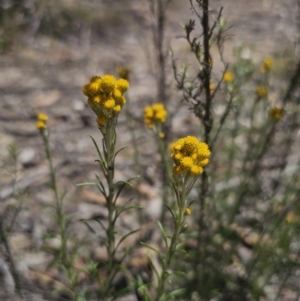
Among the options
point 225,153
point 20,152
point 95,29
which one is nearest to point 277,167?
point 225,153

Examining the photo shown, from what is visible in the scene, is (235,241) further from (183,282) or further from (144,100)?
(144,100)

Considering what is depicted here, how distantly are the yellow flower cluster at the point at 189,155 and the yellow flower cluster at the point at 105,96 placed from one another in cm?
25

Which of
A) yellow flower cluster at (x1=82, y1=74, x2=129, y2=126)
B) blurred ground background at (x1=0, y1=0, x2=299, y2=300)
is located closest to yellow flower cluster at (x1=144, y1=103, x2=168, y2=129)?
blurred ground background at (x1=0, y1=0, x2=299, y2=300)

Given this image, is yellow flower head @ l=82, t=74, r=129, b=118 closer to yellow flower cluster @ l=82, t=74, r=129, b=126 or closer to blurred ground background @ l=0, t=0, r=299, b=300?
yellow flower cluster @ l=82, t=74, r=129, b=126

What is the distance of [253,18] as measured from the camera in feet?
21.8

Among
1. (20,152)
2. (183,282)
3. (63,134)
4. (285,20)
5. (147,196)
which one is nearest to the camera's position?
(183,282)

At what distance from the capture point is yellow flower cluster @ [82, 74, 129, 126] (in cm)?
157

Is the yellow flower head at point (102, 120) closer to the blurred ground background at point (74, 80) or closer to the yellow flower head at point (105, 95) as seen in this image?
the yellow flower head at point (105, 95)

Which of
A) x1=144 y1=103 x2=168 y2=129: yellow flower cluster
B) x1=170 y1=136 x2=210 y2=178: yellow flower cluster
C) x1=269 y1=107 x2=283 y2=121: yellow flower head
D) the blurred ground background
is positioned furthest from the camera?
the blurred ground background

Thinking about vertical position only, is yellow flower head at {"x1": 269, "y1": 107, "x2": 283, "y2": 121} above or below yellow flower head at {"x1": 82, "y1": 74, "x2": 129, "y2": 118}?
above

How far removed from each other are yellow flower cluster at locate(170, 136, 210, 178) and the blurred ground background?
106cm

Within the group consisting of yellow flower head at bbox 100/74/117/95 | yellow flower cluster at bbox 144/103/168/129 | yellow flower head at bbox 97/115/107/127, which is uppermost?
yellow flower head at bbox 100/74/117/95

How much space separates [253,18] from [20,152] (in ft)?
14.4

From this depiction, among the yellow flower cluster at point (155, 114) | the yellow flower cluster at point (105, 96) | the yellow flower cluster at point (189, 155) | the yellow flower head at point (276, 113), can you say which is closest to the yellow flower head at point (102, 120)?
the yellow flower cluster at point (105, 96)
